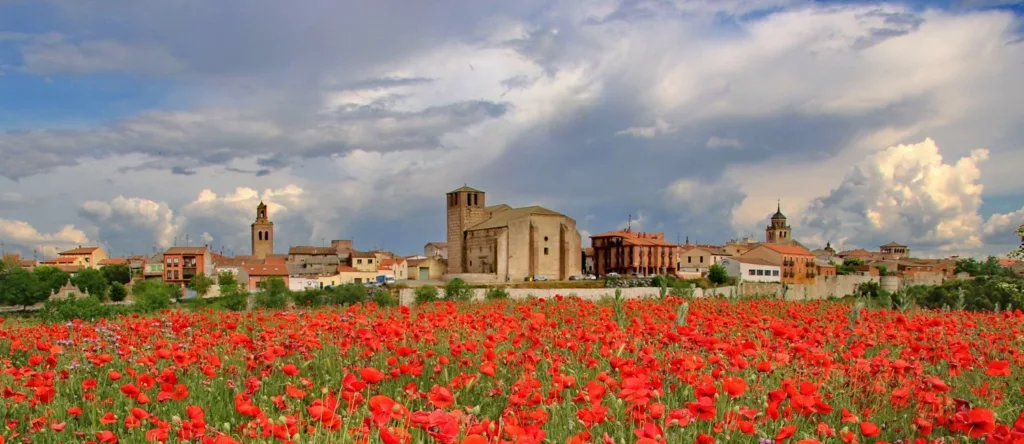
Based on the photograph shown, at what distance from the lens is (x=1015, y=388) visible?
5.66m

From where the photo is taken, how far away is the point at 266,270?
8700 cm

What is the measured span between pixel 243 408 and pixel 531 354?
2.22 m

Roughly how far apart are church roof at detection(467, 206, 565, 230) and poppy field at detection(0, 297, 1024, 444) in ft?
194

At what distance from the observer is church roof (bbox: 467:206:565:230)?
6744 cm

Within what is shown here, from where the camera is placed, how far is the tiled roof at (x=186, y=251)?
3499 inches

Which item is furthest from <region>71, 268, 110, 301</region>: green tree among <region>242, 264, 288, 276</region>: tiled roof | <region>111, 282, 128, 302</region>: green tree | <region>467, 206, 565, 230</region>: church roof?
<region>467, 206, 565, 230</region>: church roof

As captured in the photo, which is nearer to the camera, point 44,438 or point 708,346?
point 44,438

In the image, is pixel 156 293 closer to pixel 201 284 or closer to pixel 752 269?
pixel 201 284

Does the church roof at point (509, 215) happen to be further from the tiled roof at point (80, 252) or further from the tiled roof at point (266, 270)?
the tiled roof at point (80, 252)

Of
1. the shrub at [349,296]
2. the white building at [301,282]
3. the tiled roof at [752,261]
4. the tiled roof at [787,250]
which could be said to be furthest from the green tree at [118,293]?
the tiled roof at [787,250]

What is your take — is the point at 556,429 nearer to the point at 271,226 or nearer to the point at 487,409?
the point at 487,409

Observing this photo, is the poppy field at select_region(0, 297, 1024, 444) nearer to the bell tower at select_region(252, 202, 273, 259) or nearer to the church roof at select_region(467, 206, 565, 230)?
the church roof at select_region(467, 206, 565, 230)

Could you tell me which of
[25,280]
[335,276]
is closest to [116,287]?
[25,280]

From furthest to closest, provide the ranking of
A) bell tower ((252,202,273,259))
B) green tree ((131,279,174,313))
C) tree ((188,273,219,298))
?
bell tower ((252,202,273,259)) < tree ((188,273,219,298)) < green tree ((131,279,174,313))
